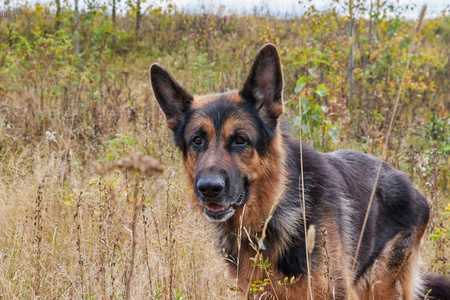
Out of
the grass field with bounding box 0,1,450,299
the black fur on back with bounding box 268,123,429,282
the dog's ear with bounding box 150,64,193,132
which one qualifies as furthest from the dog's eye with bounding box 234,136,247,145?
the grass field with bounding box 0,1,450,299

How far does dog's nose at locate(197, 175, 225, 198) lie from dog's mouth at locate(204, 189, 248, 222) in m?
0.17

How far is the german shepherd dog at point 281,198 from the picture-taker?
2.60 m

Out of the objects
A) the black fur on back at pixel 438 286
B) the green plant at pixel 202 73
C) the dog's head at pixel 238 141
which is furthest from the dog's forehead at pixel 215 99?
the green plant at pixel 202 73

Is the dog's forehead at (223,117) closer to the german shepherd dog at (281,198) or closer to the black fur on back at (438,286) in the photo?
the german shepherd dog at (281,198)

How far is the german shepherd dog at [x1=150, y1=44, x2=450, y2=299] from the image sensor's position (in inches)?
102

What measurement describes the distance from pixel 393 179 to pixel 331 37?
7381 millimetres

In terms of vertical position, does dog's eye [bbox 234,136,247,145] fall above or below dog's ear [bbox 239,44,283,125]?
below

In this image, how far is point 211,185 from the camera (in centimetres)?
246

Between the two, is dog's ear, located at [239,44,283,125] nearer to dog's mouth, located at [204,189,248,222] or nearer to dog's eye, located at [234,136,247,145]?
dog's eye, located at [234,136,247,145]

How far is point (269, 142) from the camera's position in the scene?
9.43 feet

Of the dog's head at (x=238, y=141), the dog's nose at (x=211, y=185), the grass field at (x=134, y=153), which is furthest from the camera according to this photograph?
the grass field at (x=134, y=153)

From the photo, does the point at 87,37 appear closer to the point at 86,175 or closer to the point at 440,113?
the point at 86,175

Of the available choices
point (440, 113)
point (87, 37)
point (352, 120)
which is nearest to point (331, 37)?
point (440, 113)

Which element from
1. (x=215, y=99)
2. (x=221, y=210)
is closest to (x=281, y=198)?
(x=221, y=210)
